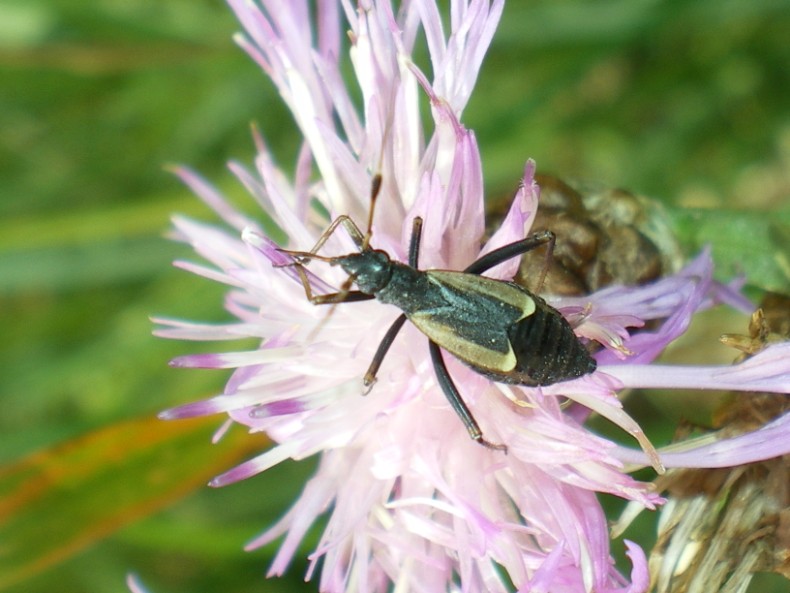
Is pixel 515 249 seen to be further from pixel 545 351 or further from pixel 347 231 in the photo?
pixel 347 231

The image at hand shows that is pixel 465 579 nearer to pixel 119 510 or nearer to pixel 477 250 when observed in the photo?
pixel 477 250

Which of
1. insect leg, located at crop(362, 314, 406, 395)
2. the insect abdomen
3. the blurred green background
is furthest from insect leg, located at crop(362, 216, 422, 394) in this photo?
the blurred green background

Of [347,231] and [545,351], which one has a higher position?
[347,231]

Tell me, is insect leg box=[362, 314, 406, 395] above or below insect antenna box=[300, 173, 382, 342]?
below

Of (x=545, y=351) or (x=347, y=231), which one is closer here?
(x=545, y=351)

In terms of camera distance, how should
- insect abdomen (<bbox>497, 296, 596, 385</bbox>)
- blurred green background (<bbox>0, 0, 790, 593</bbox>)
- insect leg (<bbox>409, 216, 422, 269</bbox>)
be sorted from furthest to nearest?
blurred green background (<bbox>0, 0, 790, 593</bbox>) < insect leg (<bbox>409, 216, 422, 269</bbox>) < insect abdomen (<bbox>497, 296, 596, 385</bbox>)

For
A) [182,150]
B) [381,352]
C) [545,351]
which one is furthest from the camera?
[182,150]

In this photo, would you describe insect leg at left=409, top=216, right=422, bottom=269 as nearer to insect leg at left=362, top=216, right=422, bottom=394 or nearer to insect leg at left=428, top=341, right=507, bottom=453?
insect leg at left=362, top=216, right=422, bottom=394

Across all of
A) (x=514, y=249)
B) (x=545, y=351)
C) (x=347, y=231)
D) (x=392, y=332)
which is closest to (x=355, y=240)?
(x=347, y=231)

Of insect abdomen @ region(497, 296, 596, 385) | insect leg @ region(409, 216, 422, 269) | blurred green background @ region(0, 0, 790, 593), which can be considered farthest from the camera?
blurred green background @ region(0, 0, 790, 593)

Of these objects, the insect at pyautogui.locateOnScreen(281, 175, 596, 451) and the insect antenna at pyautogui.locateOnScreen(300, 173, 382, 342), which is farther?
the insect antenna at pyautogui.locateOnScreen(300, 173, 382, 342)
